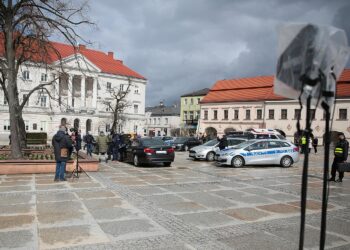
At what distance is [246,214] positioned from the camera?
8141 mm

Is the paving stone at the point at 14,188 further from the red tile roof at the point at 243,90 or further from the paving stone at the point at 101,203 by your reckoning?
the red tile roof at the point at 243,90

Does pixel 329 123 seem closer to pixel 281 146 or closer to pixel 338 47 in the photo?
pixel 338 47

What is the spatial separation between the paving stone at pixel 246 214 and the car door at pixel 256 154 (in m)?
10.7

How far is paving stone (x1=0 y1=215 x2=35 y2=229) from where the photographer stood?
6.89 meters

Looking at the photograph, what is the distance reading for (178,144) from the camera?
35500mm

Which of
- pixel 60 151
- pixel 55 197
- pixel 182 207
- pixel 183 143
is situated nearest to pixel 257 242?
pixel 182 207

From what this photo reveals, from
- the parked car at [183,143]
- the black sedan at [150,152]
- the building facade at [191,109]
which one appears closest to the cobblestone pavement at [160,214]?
the black sedan at [150,152]

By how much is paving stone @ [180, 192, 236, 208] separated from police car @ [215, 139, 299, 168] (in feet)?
28.2

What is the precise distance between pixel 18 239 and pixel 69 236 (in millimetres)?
827

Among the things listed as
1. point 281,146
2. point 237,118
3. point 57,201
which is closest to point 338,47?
point 57,201

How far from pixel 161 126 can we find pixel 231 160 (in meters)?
83.3

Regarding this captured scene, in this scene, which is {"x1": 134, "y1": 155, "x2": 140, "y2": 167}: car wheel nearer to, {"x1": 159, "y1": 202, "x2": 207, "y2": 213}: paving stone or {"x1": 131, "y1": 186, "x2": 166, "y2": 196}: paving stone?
{"x1": 131, "y1": 186, "x2": 166, "y2": 196}: paving stone

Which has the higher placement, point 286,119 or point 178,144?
point 286,119

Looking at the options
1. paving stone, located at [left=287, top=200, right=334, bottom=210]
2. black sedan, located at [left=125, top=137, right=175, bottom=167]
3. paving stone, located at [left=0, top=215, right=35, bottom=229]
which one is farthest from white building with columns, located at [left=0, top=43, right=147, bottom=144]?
paving stone, located at [left=287, top=200, right=334, bottom=210]
